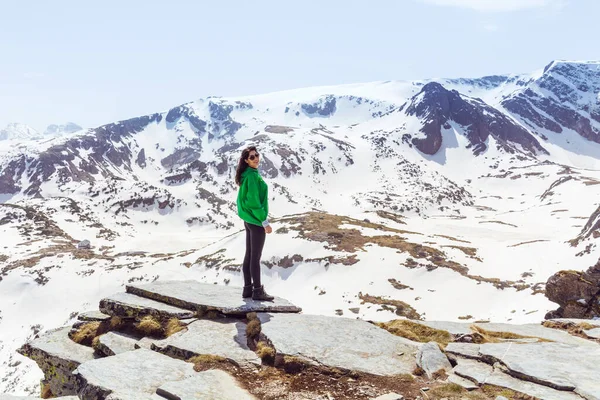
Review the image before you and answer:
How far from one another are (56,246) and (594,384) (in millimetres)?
74164

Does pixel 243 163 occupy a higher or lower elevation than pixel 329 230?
higher

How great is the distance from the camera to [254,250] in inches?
388

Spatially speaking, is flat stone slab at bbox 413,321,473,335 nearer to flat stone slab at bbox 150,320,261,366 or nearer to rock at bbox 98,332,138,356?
flat stone slab at bbox 150,320,261,366

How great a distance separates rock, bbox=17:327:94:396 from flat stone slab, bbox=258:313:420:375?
4.15 metres

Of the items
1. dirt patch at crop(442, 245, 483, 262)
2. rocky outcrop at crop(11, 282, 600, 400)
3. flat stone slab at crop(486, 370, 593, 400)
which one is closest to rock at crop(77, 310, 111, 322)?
rocky outcrop at crop(11, 282, 600, 400)

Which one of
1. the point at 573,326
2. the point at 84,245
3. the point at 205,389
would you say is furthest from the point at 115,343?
the point at 84,245

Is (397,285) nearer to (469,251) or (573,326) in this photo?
(469,251)

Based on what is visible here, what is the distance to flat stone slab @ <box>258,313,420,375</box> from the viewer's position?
700cm

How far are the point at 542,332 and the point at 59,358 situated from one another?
436 inches

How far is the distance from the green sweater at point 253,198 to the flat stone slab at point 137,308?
267cm

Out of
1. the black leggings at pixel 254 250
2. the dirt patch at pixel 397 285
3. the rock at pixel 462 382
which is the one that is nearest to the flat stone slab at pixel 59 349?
the black leggings at pixel 254 250

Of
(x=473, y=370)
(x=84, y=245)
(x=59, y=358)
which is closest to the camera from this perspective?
(x=473, y=370)

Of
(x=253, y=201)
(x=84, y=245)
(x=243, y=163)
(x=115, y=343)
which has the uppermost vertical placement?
(x=243, y=163)

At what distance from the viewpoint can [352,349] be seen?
755 centimetres
